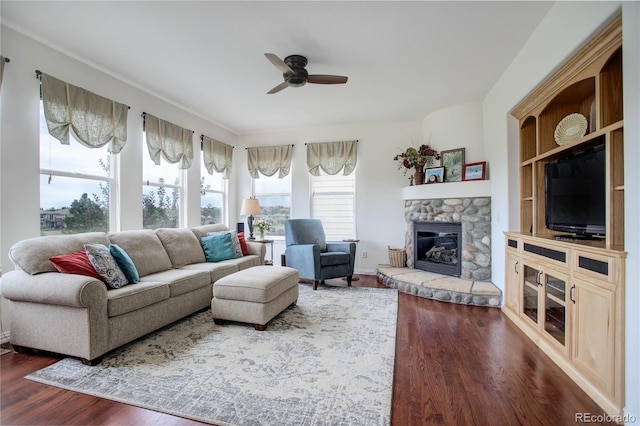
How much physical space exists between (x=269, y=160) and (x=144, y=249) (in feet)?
9.73

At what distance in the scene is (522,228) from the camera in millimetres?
3203

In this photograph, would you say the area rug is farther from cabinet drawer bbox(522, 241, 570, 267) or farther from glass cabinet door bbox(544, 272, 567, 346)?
cabinet drawer bbox(522, 241, 570, 267)

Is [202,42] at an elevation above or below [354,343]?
above

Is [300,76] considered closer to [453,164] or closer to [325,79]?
[325,79]

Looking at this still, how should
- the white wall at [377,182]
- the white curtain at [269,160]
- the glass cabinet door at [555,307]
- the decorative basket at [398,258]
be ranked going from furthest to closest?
the white curtain at [269,160], the white wall at [377,182], the decorative basket at [398,258], the glass cabinet door at [555,307]

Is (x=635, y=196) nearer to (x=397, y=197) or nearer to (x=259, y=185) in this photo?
(x=397, y=197)

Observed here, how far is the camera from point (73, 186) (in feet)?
9.99

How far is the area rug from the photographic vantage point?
63.6 inches

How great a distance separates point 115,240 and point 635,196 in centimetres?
398

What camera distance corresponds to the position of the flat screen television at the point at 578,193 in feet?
6.55

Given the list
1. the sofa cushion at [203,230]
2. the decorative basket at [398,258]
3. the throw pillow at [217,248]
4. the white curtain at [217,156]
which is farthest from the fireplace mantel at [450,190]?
the white curtain at [217,156]

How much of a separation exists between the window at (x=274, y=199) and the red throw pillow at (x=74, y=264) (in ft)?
11.2

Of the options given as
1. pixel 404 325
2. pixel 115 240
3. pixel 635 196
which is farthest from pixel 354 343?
pixel 115 240

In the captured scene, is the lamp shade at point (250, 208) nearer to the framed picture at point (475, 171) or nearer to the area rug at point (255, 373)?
the area rug at point (255, 373)
